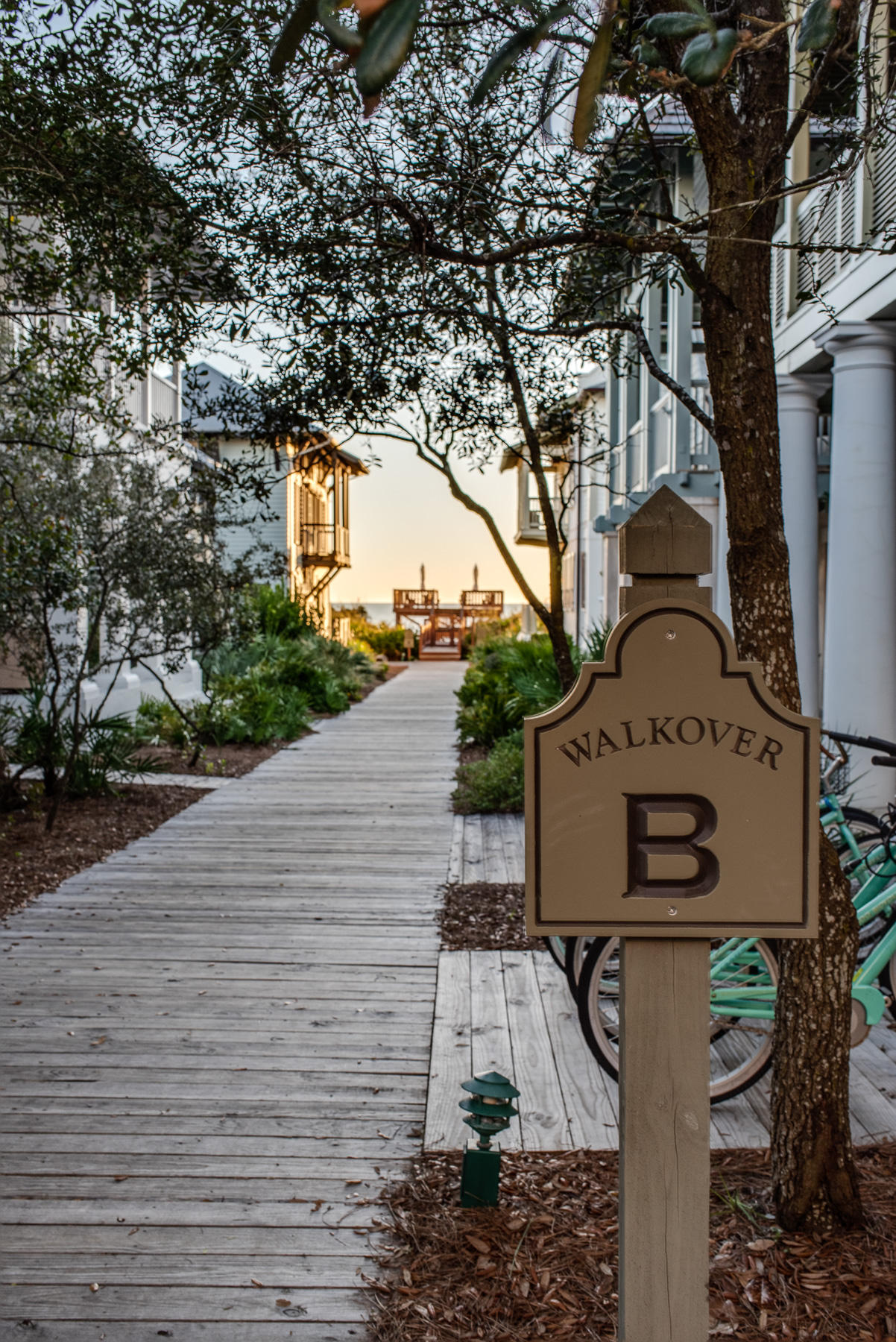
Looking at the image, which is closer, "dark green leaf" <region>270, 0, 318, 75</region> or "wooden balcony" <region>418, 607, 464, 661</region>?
"dark green leaf" <region>270, 0, 318, 75</region>

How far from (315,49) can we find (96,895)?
5366mm

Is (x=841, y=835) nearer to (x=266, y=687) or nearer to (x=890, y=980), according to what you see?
(x=890, y=980)

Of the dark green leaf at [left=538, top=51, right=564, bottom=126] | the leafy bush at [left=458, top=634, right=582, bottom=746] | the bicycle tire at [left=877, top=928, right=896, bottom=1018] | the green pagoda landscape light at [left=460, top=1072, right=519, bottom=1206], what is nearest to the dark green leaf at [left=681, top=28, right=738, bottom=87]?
the dark green leaf at [left=538, top=51, right=564, bottom=126]

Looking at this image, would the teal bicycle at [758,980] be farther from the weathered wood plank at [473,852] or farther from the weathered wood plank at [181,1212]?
the weathered wood plank at [473,852]

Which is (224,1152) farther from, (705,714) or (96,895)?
(96,895)

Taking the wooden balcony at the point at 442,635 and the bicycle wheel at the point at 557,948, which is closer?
the bicycle wheel at the point at 557,948

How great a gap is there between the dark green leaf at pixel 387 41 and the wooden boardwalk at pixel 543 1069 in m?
3.59

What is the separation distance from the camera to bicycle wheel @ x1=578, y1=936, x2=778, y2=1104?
4.07m

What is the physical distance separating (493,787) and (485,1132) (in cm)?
746

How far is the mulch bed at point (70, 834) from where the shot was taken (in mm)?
7793

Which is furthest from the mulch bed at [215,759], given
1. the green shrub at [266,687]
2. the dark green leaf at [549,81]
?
the dark green leaf at [549,81]

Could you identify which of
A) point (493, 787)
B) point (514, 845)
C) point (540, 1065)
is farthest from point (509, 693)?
point (540, 1065)

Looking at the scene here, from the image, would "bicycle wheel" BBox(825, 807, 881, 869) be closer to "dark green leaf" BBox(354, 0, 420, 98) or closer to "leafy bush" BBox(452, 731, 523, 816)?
"dark green leaf" BBox(354, 0, 420, 98)

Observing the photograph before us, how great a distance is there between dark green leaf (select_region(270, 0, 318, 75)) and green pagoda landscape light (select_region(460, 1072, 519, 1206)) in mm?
2938
